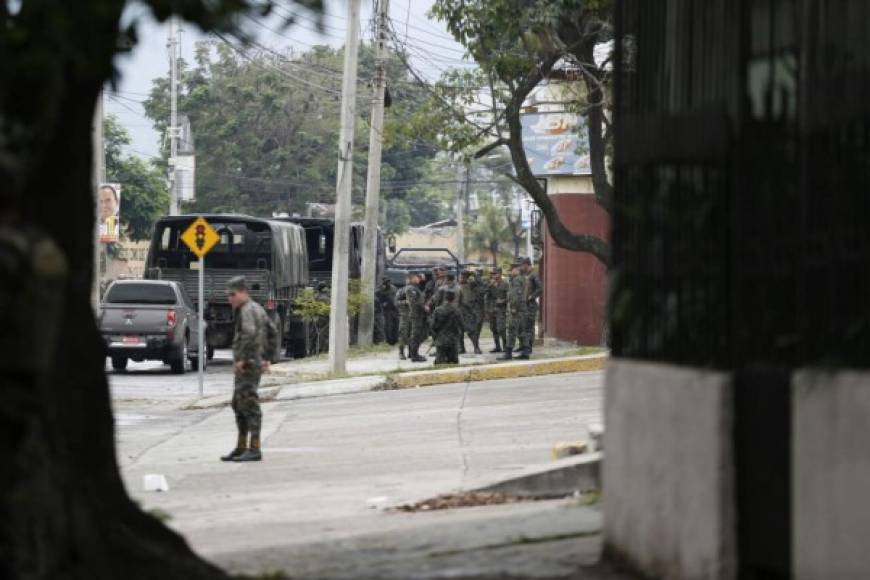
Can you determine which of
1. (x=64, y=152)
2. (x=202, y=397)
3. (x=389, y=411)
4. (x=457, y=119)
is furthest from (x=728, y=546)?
(x=457, y=119)

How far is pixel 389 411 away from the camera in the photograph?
76.4ft

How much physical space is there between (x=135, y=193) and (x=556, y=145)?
37.2 m

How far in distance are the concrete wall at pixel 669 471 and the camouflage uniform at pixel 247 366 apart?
326 inches

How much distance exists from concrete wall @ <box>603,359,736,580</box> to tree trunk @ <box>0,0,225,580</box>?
7.08 feet

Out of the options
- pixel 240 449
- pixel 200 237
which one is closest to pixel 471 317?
pixel 200 237

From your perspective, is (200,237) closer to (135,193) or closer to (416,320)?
(416,320)

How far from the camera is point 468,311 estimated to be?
36.8 metres

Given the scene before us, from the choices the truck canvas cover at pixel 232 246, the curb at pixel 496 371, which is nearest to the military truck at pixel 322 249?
the truck canvas cover at pixel 232 246

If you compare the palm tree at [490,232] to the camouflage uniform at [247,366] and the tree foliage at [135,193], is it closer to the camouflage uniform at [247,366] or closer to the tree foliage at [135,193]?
the tree foliage at [135,193]

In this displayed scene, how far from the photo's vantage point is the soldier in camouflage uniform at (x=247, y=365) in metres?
17.4

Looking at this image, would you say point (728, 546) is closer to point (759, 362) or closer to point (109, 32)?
point (759, 362)

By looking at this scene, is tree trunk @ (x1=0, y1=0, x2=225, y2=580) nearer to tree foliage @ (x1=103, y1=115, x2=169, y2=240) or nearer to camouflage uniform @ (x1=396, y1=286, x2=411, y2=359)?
camouflage uniform @ (x1=396, y1=286, x2=411, y2=359)

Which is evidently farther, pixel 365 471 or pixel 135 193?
pixel 135 193

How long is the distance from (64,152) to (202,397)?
18625mm
